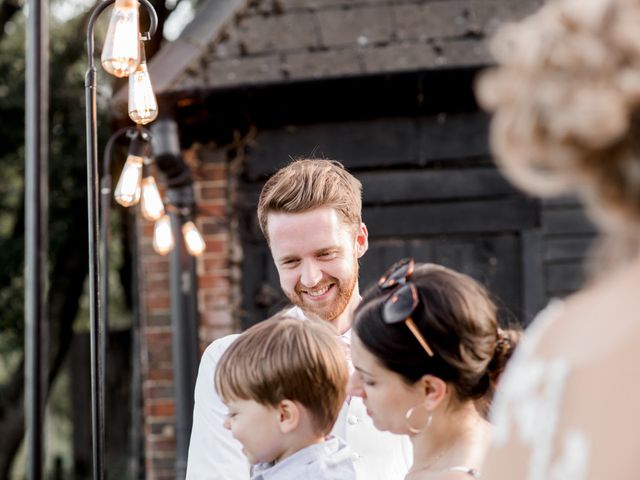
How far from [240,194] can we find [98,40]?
6781 millimetres

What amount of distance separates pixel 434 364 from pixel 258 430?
0.53 metres

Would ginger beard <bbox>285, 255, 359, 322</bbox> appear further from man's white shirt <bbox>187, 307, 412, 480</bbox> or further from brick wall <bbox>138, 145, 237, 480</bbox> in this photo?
brick wall <bbox>138, 145, 237, 480</bbox>

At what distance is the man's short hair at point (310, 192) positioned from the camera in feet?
9.95

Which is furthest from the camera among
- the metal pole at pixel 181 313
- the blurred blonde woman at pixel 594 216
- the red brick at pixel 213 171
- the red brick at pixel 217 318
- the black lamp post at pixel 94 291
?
the red brick at pixel 213 171

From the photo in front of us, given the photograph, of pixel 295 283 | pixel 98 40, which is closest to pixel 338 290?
pixel 295 283

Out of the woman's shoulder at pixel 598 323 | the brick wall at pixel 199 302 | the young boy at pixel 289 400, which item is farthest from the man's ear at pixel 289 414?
the brick wall at pixel 199 302

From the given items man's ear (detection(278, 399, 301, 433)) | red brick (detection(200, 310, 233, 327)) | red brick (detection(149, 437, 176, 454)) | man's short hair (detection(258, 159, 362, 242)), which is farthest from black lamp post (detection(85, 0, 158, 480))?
red brick (detection(149, 437, 176, 454))

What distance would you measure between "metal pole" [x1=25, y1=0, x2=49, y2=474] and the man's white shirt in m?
0.71

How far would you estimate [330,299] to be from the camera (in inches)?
117

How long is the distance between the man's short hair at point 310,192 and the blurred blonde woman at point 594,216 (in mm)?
1697

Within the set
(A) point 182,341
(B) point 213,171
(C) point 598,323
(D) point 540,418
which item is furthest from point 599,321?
(B) point 213,171

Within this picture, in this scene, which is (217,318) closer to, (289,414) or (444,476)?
(289,414)

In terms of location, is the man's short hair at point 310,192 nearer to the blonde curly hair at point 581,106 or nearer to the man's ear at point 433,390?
the man's ear at point 433,390

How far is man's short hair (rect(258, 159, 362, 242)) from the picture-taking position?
9.95 feet
